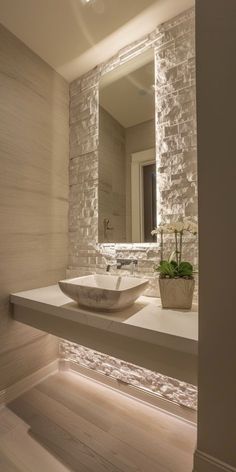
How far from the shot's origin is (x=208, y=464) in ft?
2.87

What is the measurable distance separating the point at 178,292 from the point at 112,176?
3.29ft

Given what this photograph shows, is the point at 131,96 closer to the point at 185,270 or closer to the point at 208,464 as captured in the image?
the point at 185,270

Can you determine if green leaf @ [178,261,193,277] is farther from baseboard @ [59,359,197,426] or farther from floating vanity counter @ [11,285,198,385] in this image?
baseboard @ [59,359,197,426]

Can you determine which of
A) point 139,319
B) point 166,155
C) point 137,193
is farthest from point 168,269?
point 166,155

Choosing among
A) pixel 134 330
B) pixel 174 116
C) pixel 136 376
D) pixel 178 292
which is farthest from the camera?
pixel 136 376

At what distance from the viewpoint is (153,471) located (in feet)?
3.72

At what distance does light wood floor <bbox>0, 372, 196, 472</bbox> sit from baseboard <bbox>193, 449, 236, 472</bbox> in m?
0.35

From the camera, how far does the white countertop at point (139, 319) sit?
3.07 feet

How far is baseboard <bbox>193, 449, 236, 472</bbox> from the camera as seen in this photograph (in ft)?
2.81

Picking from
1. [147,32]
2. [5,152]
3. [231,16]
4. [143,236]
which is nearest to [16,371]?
[143,236]

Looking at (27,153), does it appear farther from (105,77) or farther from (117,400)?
(117,400)

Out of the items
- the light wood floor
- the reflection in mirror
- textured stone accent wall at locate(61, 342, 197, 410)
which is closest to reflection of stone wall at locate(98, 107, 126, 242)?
the reflection in mirror

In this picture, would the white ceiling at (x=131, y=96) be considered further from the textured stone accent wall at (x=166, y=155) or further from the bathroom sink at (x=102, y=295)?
the bathroom sink at (x=102, y=295)

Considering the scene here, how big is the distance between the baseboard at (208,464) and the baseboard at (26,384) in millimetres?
1247
